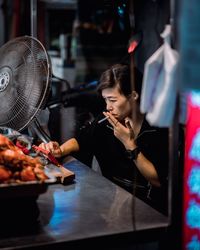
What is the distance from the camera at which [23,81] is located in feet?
11.2

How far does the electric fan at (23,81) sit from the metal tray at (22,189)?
1129mm

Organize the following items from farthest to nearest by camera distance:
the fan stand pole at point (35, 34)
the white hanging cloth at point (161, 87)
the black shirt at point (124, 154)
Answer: the fan stand pole at point (35, 34), the black shirt at point (124, 154), the white hanging cloth at point (161, 87)

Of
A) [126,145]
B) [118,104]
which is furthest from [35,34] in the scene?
[126,145]

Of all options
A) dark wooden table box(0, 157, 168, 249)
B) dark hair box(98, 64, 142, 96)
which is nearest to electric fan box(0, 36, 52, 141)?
dark hair box(98, 64, 142, 96)

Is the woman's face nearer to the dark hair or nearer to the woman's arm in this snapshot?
the dark hair

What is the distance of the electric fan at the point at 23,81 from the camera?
3209 mm

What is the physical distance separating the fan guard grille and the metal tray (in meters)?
1.13

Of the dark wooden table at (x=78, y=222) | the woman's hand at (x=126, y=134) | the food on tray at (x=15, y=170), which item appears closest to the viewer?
the dark wooden table at (x=78, y=222)

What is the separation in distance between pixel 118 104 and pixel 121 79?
0.20 metres

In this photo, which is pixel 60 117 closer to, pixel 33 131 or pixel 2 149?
pixel 33 131

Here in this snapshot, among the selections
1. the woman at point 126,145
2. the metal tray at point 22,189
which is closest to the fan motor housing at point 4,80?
the woman at point 126,145

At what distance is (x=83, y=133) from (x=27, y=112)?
69cm

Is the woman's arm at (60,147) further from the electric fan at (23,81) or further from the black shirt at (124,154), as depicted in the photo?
the electric fan at (23,81)

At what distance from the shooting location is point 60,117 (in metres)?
5.52
